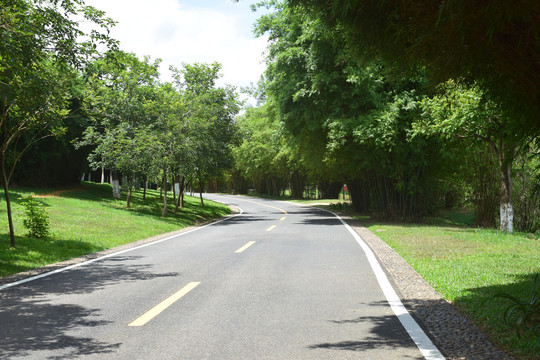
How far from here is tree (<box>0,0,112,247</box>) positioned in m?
7.82

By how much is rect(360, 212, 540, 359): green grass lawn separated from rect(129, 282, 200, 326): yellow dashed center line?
371 centimetres

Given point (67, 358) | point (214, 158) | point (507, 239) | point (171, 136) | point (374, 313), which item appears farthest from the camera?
point (214, 158)

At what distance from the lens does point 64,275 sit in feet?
26.1

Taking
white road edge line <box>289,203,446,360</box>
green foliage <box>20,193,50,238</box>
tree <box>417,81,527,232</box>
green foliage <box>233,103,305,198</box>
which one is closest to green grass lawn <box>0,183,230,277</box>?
green foliage <box>20,193,50,238</box>

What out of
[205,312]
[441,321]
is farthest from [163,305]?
[441,321]

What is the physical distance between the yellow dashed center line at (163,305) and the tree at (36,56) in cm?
472

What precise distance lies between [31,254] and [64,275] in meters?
2.73

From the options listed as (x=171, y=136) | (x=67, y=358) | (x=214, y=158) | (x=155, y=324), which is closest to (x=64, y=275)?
(x=155, y=324)

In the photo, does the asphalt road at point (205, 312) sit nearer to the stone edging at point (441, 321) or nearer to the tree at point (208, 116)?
the stone edging at point (441, 321)

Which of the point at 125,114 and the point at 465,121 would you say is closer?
the point at 465,121

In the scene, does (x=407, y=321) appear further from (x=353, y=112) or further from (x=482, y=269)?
(x=353, y=112)

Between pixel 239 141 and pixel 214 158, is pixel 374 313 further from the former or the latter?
pixel 239 141

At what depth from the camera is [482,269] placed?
317 inches

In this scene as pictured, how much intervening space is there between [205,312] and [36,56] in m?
6.11
